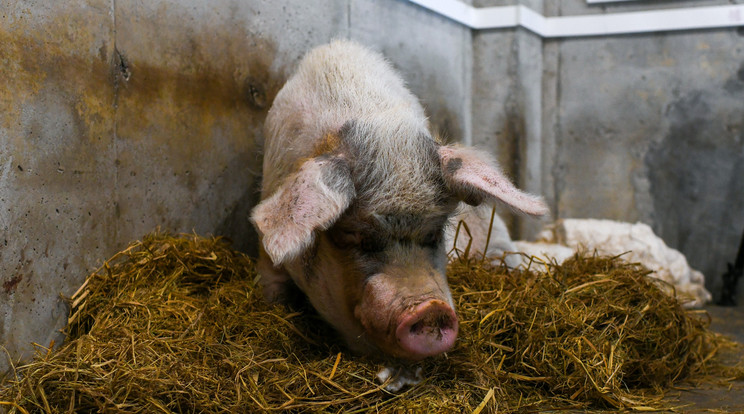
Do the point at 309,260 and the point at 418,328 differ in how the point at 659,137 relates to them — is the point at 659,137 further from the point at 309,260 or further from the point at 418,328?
the point at 418,328

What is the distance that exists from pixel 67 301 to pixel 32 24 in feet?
3.81

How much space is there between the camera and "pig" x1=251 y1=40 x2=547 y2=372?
2488 mm

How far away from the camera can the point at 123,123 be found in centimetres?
335

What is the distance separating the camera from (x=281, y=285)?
3.48 m

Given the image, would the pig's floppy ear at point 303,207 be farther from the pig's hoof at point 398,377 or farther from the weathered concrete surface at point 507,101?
the weathered concrete surface at point 507,101

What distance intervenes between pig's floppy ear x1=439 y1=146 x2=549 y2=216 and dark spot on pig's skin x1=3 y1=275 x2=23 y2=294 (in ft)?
5.74

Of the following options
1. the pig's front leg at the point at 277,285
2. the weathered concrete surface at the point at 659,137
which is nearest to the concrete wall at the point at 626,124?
the weathered concrete surface at the point at 659,137

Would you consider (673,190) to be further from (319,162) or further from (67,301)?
(67,301)

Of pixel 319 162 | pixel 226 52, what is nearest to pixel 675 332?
pixel 319 162

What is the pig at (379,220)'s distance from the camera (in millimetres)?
2488

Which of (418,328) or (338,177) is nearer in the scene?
(418,328)

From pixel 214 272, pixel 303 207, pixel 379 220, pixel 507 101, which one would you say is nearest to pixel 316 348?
pixel 379 220

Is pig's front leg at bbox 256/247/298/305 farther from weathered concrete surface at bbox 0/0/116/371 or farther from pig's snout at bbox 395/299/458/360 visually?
pig's snout at bbox 395/299/458/360

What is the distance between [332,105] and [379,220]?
912mm
